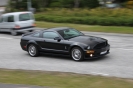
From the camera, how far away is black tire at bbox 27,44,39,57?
1474cm

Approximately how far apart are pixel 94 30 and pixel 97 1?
13753 millimetres

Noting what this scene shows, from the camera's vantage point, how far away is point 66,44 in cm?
1346

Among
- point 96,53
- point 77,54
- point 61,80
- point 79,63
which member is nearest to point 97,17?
point 77,54

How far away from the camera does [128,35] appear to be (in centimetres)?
1995

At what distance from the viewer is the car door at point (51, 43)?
45.0 feet

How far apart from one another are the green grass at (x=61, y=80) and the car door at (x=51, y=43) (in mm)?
2928

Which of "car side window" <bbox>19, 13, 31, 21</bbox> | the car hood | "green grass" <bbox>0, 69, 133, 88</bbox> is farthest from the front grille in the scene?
"car side window" <bbox>19, 13, 31, 21</bbox>

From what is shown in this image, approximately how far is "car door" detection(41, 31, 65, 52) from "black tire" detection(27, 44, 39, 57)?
1.58 feet

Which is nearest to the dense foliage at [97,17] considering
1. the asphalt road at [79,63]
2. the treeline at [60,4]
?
the treeline at [60,4]

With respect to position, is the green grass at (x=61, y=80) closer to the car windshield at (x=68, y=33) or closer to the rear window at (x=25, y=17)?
the car windshield at (x=68, y=33)

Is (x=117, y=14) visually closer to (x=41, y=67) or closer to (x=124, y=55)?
(x=124, y=55)

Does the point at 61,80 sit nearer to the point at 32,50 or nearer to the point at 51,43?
the point at 51,43

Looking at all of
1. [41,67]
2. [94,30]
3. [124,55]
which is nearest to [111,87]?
[41,67]

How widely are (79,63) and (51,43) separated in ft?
6.18
